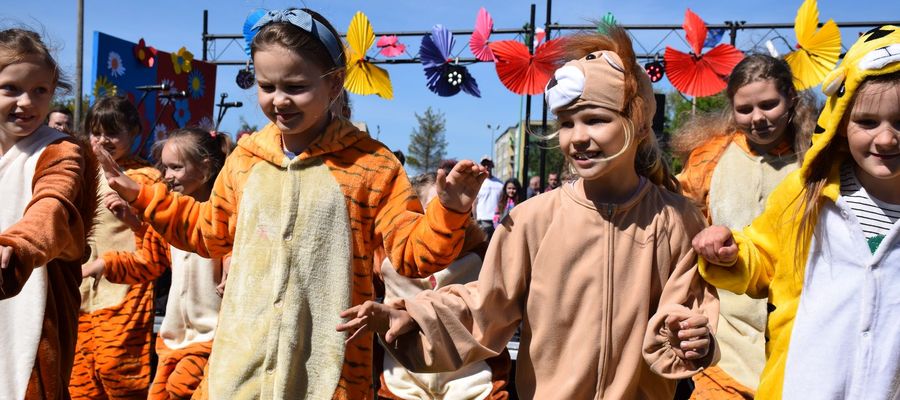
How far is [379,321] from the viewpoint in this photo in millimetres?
2725

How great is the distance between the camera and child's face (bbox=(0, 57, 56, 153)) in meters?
3.36

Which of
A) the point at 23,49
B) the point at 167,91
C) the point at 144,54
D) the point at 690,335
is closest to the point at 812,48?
the point at 690,335

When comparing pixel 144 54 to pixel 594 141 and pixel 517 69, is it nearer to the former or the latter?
pixel 517 69

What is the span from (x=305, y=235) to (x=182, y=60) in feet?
36.5

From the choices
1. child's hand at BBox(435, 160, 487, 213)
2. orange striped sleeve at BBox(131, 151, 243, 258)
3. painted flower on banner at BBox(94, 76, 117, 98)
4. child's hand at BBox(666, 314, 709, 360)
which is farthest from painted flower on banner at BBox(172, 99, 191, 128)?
child's hand at BBox(666, 314, 709, 360)

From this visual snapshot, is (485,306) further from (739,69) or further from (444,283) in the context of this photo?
(739,69)

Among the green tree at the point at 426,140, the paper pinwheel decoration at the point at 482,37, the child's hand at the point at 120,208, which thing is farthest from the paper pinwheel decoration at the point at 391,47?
the green tree at the point at 426,140

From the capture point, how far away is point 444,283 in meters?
4.75

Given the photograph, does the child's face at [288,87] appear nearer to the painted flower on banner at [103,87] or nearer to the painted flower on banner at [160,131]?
the painted flower on banner at [103,87]

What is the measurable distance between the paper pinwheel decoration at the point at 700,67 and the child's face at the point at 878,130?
15.1 feet

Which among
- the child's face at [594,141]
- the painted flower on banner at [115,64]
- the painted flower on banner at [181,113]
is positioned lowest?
the child's face at [594,141]

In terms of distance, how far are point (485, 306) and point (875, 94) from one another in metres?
1.25

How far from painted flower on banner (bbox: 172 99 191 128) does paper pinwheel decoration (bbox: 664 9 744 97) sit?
7825mm

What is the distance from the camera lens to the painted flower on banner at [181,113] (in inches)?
519
